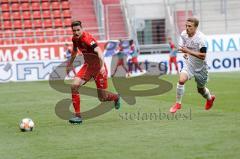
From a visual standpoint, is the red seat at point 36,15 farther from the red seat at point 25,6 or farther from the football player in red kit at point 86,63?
the football player in red kit at point 86,63

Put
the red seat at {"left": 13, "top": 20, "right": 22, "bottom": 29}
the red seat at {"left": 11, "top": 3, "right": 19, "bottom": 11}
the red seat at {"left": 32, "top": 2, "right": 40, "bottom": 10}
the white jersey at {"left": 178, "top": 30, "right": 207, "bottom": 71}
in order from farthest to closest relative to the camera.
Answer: the red seat at {"left": 32, "top": 2, "right": 40, "bottom": 10} < the red seat at {"left": 11, "top": 3, "right": 19, "bottom": 11} < the red seat at {"left": 13, "top": 20, "right": 22, "bottom": 29} < the white jersey at {"left": 178, "top": 30, "right": 207, "bottom": 71}

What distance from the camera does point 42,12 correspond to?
39.8 m

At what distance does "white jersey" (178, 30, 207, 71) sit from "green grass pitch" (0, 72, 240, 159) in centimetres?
105

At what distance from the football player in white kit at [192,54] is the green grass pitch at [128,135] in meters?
0.70

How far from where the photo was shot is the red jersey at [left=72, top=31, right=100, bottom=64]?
13227 mm

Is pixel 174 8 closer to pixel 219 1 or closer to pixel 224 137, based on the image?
pixel 219 1

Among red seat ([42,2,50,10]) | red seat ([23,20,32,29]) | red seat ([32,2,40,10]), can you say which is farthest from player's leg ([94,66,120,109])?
red seat ([42,2,50,10])

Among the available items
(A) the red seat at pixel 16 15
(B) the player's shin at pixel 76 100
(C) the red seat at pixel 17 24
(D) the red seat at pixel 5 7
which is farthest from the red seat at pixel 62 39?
(B) the player's shin at pixel 76 100

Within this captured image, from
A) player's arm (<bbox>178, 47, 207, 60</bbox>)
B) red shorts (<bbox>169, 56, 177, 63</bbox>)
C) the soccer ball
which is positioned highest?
player's arm (<bbox>178, 47, 207, 60</bbox>)

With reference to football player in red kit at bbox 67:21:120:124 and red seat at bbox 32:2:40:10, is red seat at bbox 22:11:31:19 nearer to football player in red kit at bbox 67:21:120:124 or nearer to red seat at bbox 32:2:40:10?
red seat at bbox 32:2:40:10

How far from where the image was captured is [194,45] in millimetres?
14023

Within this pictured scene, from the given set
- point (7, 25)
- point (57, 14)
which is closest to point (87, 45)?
point (7, 25)

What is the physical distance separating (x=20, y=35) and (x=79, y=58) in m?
5.48

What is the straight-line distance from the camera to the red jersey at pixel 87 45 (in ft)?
43.4
